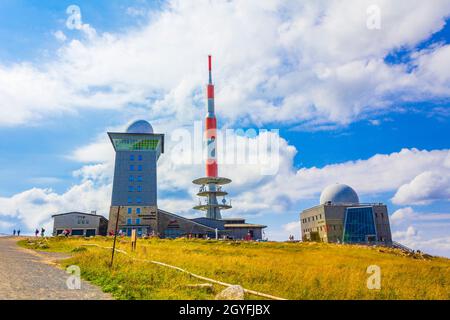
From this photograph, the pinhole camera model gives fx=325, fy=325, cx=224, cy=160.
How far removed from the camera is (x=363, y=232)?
70875mm

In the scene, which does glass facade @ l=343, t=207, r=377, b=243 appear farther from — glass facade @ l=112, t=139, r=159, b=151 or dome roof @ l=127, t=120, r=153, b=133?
dome roof @ l=127, t=120, r=153, b=133

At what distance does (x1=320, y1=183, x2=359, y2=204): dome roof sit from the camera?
75250 mm

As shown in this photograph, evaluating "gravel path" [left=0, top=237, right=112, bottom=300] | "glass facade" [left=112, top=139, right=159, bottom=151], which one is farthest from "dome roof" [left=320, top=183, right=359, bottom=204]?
"gravel path" [left=0, top=237, right=112, bottom=300]

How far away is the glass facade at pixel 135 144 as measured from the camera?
74.9 metres

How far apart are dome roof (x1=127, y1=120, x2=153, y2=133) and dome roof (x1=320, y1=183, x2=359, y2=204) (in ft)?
148

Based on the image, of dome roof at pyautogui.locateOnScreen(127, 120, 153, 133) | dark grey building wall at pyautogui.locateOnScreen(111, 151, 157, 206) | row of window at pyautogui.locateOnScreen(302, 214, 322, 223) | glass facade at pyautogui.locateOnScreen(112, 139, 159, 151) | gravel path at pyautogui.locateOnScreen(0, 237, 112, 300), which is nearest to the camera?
gravel path at pyautogui.locateOnScreen(0, 237, 112, 300)

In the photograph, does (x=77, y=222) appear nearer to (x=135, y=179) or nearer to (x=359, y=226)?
(x=135, y=179)

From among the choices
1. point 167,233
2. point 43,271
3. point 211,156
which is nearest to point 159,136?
point 211,156
